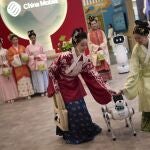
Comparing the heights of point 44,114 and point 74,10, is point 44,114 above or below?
below

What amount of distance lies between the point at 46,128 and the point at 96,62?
8.78 ft

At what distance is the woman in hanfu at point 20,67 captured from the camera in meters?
7.46

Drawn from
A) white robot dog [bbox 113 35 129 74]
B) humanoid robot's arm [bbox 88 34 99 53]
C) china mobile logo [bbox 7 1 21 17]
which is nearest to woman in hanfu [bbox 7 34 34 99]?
china mobile logo [bbox 7 1 21 17]

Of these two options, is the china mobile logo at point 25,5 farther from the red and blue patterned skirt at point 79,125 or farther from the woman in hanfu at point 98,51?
the red and blue patterned skirt at point 79,125

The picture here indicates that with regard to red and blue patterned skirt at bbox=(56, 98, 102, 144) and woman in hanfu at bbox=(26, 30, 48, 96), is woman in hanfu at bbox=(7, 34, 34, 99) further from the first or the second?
red and blue patterned skirt at bbox=(56, 98, 102, 144)

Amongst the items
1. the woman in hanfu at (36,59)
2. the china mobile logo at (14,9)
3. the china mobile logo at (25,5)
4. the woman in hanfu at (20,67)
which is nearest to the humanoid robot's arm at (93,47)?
the woman in hanfu at (36,59)

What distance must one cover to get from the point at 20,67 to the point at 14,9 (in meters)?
1.74

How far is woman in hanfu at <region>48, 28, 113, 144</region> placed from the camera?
3.88 metres

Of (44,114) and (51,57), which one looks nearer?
(44,114)

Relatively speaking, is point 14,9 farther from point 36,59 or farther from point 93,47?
point 93,47

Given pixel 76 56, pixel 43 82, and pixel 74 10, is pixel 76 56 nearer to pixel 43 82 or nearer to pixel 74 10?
pixel 43 82

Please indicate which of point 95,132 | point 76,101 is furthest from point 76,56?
point 95,132

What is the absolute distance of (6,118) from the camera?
617 centimetres

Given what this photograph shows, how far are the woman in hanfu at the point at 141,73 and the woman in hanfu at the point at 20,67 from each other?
13.3ft
